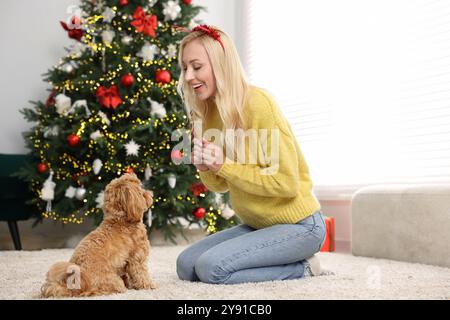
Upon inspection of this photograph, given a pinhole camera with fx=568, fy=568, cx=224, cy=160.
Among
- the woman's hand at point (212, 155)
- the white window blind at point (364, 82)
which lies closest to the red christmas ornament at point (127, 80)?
the white window blind at point (364, 82)

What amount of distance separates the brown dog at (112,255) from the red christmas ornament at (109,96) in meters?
2.19

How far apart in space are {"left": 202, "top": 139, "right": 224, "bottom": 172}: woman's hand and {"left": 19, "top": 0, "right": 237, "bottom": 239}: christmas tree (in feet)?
6.13

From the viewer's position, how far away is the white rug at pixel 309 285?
2.07 metres

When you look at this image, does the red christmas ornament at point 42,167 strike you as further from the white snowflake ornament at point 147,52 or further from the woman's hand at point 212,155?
the woman's hand at point 212,155

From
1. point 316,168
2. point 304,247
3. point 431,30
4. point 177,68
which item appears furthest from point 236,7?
point 304,247

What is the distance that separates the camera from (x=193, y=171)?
14.6ft

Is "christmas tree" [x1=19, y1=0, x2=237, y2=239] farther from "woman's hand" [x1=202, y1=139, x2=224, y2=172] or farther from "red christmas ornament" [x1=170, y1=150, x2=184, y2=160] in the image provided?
"woman's hand" [x1=202, y1=139, x2=224, y2=172]

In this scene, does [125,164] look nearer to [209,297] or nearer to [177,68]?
[177,68]

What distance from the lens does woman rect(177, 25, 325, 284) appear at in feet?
7.68

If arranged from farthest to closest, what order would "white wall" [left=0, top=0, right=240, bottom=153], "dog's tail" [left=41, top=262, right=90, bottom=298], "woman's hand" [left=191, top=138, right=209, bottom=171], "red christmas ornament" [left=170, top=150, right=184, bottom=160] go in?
"white wall" [left=0, top=0, right=240, bottom=153] < "red christmas ornament" [left=170, top=150, right=184, bottom=160] < "woman's hand" [left=191, top=138, right=209, bottom=171] < "dog's tail" [left=41, top=262, right=90, bottom=298]

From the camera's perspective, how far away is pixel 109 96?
168 inches

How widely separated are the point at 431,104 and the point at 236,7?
2.85m

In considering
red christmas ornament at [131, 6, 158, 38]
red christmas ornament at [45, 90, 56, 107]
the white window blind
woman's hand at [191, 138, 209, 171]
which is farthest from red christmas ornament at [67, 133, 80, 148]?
woman's hand at [191, 138, 209, 171]

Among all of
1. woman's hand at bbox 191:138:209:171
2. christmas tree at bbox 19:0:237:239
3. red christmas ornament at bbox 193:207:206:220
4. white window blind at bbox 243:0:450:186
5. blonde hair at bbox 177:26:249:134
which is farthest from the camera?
red christmas ornament at bbox 193:207:206:220
